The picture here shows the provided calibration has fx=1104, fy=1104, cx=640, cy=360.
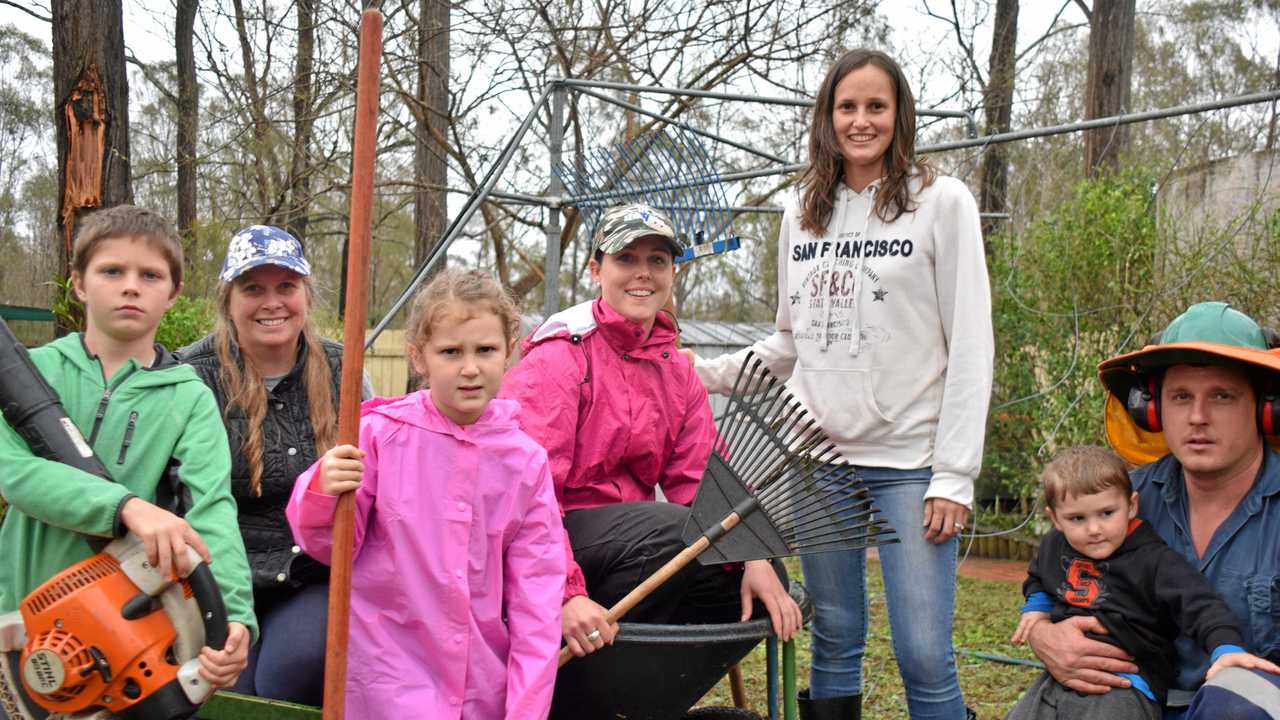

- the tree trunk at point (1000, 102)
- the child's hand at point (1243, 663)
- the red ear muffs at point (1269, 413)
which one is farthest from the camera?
the tree trunk at point (1000, 102)

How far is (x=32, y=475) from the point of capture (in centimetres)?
210

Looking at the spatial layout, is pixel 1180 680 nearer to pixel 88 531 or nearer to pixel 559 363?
pixel 559 363

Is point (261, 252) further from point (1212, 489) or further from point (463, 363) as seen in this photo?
point (1212, 489)

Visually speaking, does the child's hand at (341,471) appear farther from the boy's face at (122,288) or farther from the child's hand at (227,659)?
the boy's face at (122,288)

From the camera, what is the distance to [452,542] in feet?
7.42

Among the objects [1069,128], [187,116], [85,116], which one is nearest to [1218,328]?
[1069,128]

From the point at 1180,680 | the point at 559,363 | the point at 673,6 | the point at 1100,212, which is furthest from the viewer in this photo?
the point at 673,6

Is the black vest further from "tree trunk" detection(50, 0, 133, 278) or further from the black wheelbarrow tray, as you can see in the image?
"tree trunk" detection(50, 0, 133, 278)

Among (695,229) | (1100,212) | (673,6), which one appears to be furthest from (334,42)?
(1100,212)

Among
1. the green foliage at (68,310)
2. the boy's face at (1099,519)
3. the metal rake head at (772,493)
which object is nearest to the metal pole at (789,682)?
the metal rake head at (772,493)

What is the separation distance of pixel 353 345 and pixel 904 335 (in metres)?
1.32

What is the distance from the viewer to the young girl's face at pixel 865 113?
2635 mm

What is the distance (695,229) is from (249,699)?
3655 mm

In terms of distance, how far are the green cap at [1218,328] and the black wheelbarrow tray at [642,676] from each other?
1123mm
